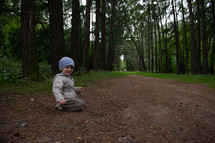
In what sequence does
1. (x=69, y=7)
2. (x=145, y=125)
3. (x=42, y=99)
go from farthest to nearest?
(x=69, y=7) < (x=42, y=99) < (x=145, y=125)

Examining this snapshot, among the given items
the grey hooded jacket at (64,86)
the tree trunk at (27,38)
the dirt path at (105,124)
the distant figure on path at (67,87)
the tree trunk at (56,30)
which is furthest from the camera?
the tree trunk at (56,30)

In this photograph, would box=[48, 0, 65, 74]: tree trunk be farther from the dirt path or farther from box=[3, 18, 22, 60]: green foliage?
box=[3, 18, 22, 60]: green foliage

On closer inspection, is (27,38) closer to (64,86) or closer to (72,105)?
(64,86)

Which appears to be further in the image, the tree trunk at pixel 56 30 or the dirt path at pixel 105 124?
the tree trunk at pixel 56 30

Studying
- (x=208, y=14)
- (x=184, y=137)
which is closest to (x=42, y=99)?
(x=184, y=137)

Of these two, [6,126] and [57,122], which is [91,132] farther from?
[6,126]

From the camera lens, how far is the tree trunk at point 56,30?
25.5ft

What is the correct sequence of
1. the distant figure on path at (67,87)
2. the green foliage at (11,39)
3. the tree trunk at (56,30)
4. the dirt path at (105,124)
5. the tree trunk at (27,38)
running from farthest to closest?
the green foliage at (11,39)
the tree trunk at (56,30)
the tree trunk at (27,38)
the distant figure on path at (67,87)
the dirt path at (105,124)

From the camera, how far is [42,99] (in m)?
4.41

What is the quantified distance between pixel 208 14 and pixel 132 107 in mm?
19187

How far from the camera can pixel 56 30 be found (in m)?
8.05

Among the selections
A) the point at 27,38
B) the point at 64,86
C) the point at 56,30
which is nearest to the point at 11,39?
the point at 56,30

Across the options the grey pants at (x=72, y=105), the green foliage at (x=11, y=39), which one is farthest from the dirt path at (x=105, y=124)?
the green foliage at (x=11, y=39)

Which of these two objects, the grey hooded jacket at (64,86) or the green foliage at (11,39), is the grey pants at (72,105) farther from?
the green foliage at (11,39)
